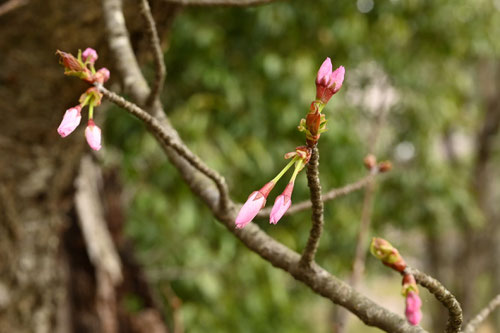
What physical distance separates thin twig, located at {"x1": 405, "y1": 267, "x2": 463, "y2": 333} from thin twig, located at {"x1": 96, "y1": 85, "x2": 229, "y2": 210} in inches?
8.5

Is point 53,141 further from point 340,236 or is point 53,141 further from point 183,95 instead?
point 340,236

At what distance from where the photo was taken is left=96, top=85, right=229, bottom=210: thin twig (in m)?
0.42

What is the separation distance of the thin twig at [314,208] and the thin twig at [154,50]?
1.01ft

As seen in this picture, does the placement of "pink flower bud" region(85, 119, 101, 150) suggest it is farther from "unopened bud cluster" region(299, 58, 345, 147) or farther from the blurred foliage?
the blurred foliage

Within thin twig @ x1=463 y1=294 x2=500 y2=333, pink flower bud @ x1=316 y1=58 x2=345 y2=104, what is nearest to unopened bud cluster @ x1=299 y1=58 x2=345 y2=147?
pink flower bud @ x1=316 y1=58 x2=345 y2=104

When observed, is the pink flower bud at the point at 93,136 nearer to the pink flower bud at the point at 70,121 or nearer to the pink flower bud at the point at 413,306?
the pink flower bud at the point at 70,121

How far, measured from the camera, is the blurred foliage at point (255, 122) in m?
2.78

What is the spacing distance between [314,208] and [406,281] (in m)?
0.09

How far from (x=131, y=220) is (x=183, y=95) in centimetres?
78

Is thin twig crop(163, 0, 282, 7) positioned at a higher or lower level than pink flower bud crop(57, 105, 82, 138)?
higher

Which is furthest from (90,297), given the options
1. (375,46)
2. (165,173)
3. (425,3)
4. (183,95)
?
(425,3)

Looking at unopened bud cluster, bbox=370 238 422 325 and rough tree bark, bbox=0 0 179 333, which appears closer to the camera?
unopened bud cluster, bbox=370 238 422 325

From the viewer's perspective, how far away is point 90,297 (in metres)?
2.06

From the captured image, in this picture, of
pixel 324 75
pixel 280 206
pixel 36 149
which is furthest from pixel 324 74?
pixel 36 149
